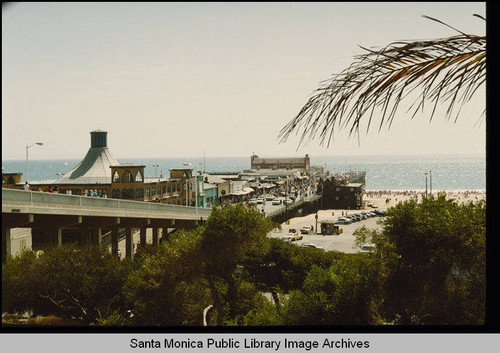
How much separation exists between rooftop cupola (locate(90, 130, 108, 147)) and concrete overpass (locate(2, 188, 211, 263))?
1435 millimetres

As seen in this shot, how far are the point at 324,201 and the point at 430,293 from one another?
26.0m

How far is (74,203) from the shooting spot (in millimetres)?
11195

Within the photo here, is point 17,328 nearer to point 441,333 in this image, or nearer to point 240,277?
point 441,333

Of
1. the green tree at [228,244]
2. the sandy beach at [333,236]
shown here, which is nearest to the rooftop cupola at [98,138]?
the green tree at [228,244]

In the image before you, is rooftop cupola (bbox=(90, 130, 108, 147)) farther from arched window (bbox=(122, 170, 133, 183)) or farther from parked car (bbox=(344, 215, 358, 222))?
parked car (bbox=(344, 215, 358, 222))

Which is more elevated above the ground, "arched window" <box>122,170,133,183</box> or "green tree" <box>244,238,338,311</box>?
"arched window" <box>122,170,133,183</box>

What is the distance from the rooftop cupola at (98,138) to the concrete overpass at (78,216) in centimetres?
144

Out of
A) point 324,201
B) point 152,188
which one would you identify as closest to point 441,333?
point 152,188

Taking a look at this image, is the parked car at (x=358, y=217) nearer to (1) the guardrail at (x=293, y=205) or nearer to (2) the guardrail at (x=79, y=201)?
(1) the guardrail at (x=293, y=205)

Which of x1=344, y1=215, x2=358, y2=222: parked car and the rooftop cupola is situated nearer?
the rooftop cupola

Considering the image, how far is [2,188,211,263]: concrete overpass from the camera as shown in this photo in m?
8.51

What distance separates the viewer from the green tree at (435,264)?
6609 mm

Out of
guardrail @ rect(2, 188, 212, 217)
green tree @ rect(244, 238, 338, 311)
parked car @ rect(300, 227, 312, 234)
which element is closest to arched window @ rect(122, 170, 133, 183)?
guardrail @ rect(2, 188, 212, 217)

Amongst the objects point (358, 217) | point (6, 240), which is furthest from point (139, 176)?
point (358, 217)
